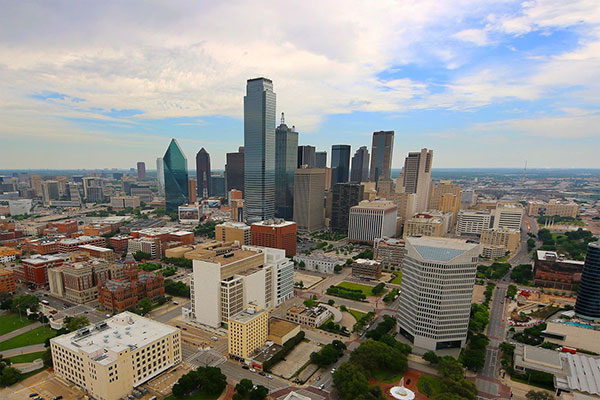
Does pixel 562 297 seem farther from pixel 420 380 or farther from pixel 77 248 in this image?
pixel 77 248

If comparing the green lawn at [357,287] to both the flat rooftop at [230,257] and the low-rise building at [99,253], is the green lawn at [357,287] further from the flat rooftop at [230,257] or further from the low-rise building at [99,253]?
the low-rise building at [99,253]

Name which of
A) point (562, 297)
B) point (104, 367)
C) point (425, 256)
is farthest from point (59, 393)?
point (562, 297)

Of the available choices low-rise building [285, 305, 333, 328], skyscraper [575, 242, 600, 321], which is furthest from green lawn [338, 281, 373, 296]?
skyscraper [575, 242, 600, 321]

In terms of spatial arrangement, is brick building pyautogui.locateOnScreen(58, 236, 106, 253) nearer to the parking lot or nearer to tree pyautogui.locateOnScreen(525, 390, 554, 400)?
the parking lot

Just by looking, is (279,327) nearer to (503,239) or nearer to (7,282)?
(7,282)

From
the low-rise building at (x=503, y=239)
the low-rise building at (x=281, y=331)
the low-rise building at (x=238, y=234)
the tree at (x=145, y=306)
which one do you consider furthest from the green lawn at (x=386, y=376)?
the low-rise building at (x=503, y=239)

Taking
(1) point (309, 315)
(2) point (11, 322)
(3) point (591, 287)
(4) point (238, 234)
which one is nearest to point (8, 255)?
(2) point (11, 322)
